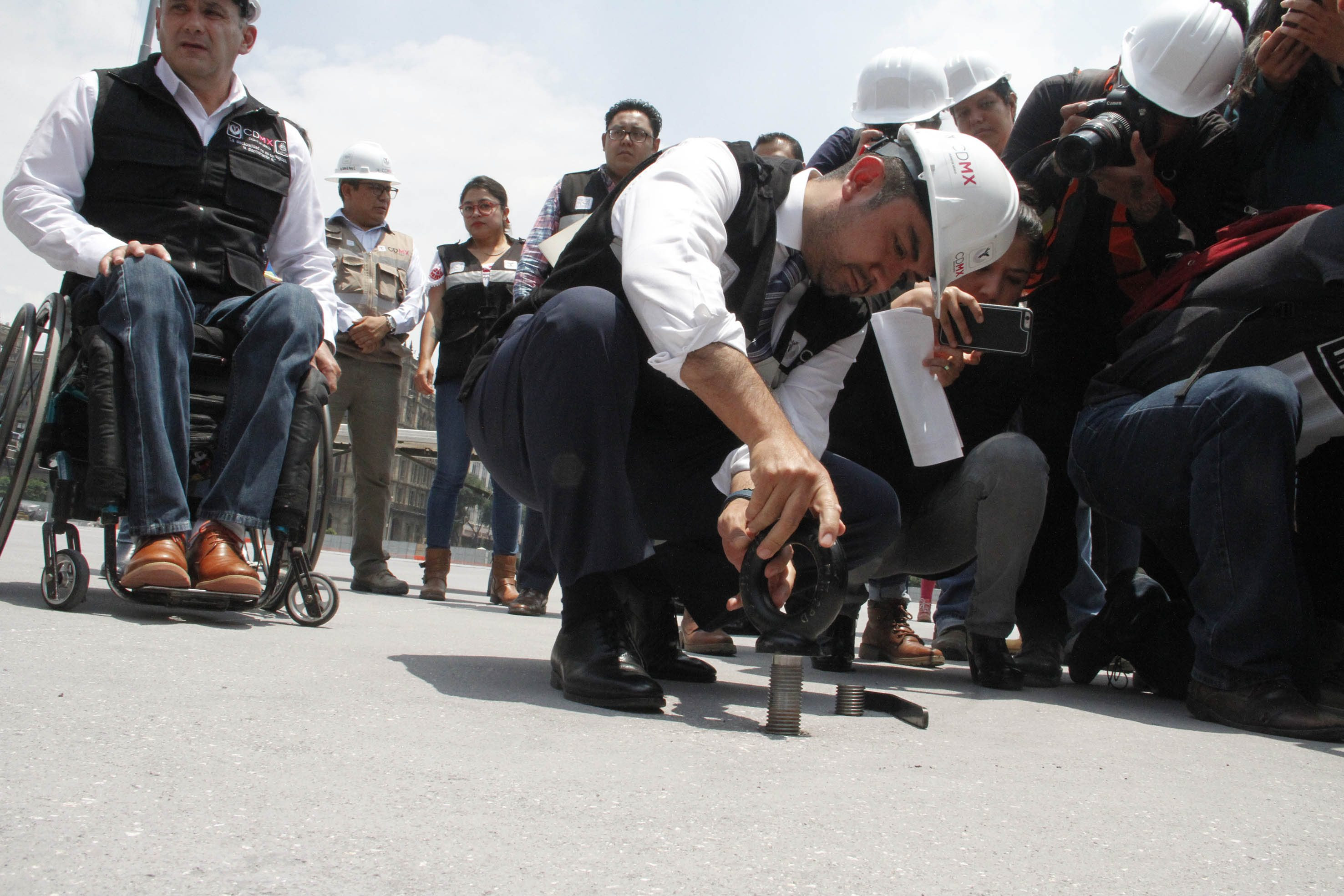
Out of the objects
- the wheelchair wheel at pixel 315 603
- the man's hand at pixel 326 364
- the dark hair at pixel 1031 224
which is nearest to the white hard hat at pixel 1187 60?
the dark hair at pixel 1031 224


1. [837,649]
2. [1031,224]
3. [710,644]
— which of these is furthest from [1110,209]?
[710,644]

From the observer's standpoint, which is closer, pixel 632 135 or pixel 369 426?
pixel 632 135

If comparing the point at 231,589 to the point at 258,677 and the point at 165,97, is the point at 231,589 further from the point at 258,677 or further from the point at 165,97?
the point at 165,97

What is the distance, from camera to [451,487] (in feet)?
15.4

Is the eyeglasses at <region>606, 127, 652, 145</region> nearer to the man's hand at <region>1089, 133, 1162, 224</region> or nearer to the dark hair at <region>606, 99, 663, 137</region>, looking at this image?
the dark hair at <region>606, 99, 663, 137</region>

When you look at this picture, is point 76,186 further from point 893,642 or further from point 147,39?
point 147,39

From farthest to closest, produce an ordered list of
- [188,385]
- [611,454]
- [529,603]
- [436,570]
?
[436,570], [529,603], [188,385], [611,454]

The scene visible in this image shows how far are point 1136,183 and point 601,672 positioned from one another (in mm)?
1895

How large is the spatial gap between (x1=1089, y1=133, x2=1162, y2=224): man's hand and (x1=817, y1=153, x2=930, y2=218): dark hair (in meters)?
0.90

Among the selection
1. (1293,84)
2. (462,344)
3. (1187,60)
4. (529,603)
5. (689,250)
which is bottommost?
(529,603)

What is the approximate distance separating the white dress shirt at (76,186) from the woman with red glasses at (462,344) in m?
1.73

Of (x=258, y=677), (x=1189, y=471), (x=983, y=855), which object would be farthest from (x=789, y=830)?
(x=1189, y=471)

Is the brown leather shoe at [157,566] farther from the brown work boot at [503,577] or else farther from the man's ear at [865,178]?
the brown work boot at [503,577]

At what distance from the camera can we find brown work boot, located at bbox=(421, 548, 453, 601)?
444 centimetres
